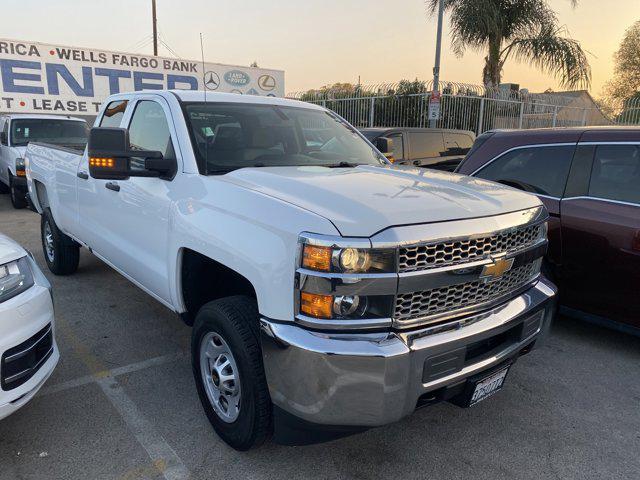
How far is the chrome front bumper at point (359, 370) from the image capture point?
201cm

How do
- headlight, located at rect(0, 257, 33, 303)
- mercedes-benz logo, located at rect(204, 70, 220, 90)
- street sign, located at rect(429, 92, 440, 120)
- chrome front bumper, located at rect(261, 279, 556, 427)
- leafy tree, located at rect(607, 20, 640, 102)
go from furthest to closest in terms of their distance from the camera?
leafy tree, located at rect(607, 20, 640, 102) → mercedes-benz logo, located at rect(204, 70, 220, 90) → street sign, located at rect(429, 92, 440, 120) → headlight, located at rect(0, 257, 33, 303) → chrome front bumper, located at rect(261, 279, 556, 427)

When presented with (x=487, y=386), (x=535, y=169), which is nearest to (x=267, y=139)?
(x=487, y=386)

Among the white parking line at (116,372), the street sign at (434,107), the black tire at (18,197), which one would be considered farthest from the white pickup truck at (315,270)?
the street sign at (434,107)

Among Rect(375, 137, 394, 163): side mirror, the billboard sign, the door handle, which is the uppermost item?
the billboard sign

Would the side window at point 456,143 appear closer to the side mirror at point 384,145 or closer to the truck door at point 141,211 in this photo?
the side mirror at point 384,145

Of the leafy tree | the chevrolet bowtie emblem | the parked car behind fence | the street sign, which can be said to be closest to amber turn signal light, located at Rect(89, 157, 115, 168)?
the chevrolet bowtie emblem

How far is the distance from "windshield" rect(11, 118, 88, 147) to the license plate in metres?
9.90

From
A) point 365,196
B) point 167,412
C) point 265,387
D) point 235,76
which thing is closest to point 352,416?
point 265,387

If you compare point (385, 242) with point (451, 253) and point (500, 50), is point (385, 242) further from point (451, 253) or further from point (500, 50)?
point (500, 50)

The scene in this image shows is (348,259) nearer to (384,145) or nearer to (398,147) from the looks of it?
(384,145)

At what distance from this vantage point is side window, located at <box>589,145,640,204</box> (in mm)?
3748

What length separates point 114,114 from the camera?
4.32 meters

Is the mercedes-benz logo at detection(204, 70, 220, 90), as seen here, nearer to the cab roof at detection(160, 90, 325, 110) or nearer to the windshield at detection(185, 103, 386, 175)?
the cab roof at detection(160, 90, 325, 110)

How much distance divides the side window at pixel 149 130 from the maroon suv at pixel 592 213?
3029mm
